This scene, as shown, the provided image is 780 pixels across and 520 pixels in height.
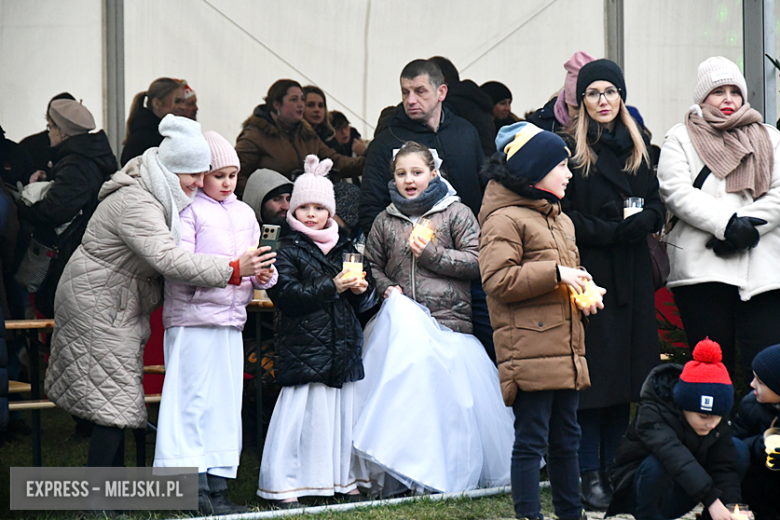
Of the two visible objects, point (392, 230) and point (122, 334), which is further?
point (392, 230)

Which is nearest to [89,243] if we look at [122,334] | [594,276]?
[122,334]

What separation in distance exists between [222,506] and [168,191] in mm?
1515

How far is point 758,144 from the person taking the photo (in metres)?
5.34

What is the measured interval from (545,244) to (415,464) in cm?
138

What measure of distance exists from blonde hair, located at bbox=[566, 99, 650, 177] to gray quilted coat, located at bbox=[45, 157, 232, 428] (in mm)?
1860

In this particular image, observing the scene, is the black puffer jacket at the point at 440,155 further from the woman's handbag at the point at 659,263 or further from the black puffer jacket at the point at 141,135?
the black puffer jacket at the point at 141,135

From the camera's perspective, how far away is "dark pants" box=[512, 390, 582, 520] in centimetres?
429

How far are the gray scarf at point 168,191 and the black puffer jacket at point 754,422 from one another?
2726mm

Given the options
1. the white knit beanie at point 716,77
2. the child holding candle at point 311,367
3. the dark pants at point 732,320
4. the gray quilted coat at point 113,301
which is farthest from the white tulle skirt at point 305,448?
the white knit beanie at point 716,77

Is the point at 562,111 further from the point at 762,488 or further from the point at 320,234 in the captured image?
the point at 762,488

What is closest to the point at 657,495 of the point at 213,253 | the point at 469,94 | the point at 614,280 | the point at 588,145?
the point at 614,280

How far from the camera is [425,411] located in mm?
5137

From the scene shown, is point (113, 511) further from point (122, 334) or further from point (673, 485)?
point (673, 485)

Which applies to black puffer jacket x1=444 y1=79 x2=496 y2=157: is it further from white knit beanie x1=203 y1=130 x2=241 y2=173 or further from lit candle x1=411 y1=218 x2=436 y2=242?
white knit beanie x1=203 y1=130 x2=241 y2=173
